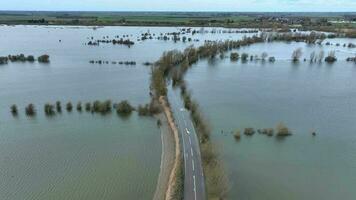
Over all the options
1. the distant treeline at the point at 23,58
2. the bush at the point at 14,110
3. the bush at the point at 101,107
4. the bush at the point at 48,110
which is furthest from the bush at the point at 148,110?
the distant treeline at the point at 23,58

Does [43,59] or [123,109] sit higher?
[43,59]

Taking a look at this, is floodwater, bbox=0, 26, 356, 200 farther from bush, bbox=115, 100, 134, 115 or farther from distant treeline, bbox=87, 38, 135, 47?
distant treeline, bbox=87, 38, 135, 47

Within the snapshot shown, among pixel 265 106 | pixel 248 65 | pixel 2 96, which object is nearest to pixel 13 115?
pixel 2 96

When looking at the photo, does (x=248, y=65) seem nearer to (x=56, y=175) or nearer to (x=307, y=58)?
(x=307, y=58)

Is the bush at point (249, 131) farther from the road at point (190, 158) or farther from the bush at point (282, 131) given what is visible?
the road at point (190, 158)

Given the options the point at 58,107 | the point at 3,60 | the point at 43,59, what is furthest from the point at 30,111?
the point at 3,60

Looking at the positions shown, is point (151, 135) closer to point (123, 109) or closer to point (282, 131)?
point (123, 109)

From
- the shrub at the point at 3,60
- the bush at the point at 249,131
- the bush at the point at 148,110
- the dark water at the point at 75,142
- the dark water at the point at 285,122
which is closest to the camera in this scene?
the dark water at the point at 75,142
